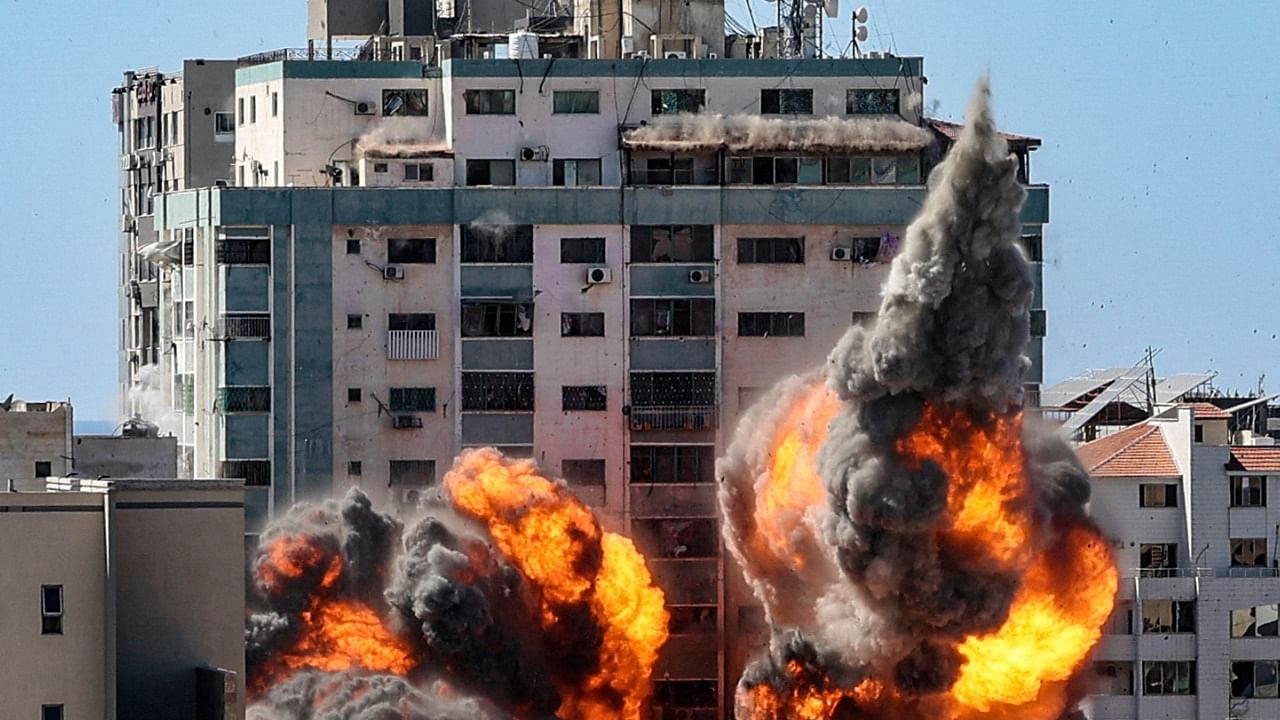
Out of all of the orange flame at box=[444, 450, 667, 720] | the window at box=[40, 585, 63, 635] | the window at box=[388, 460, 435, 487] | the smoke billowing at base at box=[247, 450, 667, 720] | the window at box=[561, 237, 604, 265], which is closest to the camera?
the window at box=[40, 585, 63, 635]

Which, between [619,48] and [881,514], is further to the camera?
[619,48]

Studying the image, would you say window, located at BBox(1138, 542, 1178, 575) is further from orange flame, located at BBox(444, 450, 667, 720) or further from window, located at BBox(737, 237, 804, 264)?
orange flame, located at BBox(444, 450, 667, 720)

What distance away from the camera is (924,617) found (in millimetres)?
103812

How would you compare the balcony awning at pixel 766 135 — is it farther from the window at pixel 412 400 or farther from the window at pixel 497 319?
the window at pixel 412 400

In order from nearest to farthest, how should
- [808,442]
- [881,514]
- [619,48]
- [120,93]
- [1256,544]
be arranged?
[881,514] < [808,442] < [1256,544] < [619,48] < [120,93]

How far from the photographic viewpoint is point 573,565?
11456 cm

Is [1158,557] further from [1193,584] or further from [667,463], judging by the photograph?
[667,463]

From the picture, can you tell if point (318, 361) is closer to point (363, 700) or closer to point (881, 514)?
point (363, 700)

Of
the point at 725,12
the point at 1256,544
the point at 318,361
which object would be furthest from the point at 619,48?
the point at 1256,544

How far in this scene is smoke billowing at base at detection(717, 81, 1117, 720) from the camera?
103000mm

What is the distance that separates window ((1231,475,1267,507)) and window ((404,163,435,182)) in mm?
27405

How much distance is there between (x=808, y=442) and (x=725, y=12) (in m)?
22.8

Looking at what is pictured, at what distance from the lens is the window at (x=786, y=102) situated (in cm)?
12388

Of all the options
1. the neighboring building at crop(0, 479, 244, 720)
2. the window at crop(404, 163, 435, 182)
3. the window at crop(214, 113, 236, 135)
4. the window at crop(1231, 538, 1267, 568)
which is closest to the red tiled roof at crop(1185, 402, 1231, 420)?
the window at crop(1231, 538, 1267, 568)
